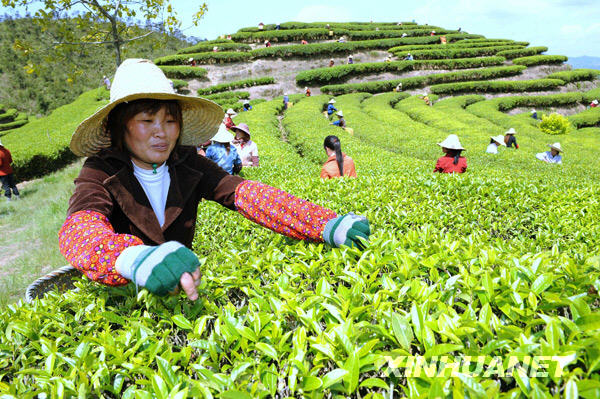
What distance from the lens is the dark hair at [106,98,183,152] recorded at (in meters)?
1.92

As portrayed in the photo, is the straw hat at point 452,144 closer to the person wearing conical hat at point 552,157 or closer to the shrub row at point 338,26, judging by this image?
the person wearing conical hat at point 552,157

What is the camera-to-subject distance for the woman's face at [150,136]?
6.35 feet

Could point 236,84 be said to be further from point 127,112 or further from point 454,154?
point 127,112

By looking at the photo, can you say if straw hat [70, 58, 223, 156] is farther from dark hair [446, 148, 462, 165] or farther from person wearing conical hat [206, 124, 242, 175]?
dark hair [446, 148, 462, 165]

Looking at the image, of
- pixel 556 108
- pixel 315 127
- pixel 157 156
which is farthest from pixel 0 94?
pixel 556 108

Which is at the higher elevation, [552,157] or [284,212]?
[284,212]

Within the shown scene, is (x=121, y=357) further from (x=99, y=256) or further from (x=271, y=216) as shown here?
(x=271, y=216)

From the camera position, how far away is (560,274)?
1.47 m

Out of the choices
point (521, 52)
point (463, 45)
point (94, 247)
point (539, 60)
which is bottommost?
point (94, 247)

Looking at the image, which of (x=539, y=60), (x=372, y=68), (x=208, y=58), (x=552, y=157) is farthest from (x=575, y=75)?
(x=208, y=58)

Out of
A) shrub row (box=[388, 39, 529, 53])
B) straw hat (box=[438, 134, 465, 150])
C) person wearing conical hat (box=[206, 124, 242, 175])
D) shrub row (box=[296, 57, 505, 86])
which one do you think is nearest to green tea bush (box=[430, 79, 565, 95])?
shrub row (box=[296, 57, 505, 86])

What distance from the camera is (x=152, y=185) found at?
2105 mm

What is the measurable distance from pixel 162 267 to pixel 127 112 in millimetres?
1119

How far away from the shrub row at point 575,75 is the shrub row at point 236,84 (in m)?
26.7
